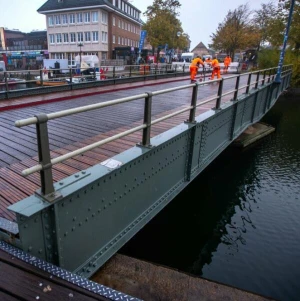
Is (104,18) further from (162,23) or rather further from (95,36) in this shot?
(162,23)

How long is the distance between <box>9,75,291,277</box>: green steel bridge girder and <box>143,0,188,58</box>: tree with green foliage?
147 ft

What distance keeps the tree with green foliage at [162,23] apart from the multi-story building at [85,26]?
328 inches

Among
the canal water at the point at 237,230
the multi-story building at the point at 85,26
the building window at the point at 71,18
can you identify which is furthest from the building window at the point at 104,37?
the canal water at the point at 237,230

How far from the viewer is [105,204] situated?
11.0 ft

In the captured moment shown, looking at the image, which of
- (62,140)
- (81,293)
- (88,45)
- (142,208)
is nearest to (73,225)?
(81,293)

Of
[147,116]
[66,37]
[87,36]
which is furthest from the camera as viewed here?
[66,37]

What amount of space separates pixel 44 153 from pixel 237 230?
6.87 m

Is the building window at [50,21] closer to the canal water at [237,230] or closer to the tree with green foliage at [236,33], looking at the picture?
the tree with green foliage at [236,33]

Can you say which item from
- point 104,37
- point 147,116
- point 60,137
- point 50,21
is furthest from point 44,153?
point 50,21

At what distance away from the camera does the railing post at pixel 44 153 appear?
2.22 m

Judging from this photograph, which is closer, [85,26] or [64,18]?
[85,26]

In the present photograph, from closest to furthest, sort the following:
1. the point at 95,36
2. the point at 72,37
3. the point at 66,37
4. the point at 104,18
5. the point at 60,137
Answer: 1. the point at 60,137
2. the point at 104,18
3. the point at 95,36
4. the point at 72,37
5. the point at 66,37

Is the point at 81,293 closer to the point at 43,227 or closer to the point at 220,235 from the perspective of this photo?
the point at 43,227

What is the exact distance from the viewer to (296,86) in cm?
3131
